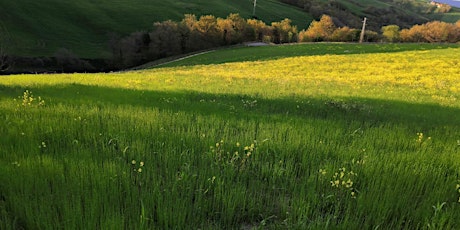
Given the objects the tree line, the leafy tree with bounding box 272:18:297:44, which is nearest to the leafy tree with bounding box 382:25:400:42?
the tree line

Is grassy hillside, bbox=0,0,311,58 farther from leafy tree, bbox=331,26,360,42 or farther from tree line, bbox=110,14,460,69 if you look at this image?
leafy tree, bbox=331,26,360,42

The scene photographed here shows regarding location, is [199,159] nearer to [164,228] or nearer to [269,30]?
[164,228]

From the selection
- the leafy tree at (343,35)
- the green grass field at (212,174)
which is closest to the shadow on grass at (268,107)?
the green grass field at (212,174)

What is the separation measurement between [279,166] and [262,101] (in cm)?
887

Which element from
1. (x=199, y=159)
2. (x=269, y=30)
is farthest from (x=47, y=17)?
(x=199, y=159)

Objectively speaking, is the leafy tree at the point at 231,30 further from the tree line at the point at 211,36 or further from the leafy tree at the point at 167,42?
the leafy tree at the point at 167,42

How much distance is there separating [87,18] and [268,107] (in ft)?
396

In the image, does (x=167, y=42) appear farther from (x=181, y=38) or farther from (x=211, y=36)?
(x=211, y=36)

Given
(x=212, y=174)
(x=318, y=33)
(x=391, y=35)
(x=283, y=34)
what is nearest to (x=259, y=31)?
(x=283, y=34)

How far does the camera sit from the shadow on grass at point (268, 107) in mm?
10641

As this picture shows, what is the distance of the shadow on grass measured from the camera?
1064 cm

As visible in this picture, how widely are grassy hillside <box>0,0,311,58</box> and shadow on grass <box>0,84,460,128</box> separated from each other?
8756 centimetres

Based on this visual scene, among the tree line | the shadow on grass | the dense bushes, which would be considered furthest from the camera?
the tree line

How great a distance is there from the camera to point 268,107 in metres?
12.6
